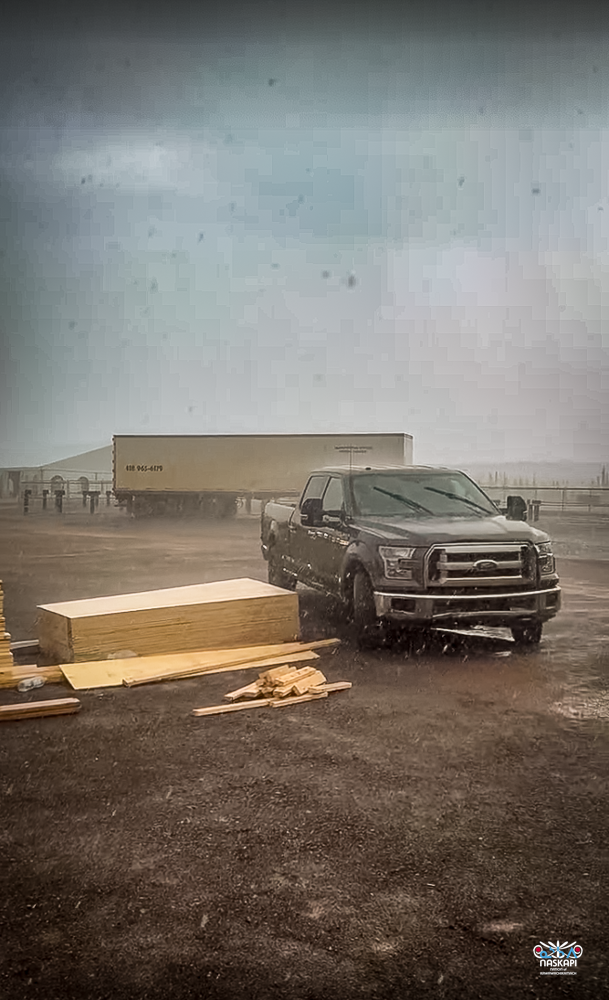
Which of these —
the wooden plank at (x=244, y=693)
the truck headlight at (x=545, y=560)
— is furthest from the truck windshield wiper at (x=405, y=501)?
the wooden plank at (x=244, y=693)

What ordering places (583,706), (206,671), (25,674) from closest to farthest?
(583,706), (25,674), (206,671)

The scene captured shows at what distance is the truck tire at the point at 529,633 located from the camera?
8.31 metres

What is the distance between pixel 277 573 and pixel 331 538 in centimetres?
213

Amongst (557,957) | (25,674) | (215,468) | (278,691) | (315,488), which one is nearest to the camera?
(557,957)

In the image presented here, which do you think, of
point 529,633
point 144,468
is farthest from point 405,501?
point 144,468

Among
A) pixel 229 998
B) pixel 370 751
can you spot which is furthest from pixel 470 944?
pixel 370 751

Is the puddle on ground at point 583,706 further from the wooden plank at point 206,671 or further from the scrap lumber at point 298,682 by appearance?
the wooden plank at point 206,671

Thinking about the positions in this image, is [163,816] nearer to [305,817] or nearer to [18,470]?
[305,817]

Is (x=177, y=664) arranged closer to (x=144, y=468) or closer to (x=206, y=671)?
(x=206, y=671)

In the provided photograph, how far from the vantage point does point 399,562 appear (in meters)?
7.66

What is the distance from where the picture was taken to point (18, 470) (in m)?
33.4

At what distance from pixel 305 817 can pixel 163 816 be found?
0.70 metres

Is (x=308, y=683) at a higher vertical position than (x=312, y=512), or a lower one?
lower

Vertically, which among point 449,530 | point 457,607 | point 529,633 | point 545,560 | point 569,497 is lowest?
point 529,633
